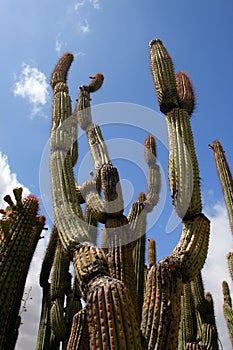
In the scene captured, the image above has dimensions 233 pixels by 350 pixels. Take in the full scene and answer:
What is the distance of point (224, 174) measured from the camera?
760cm

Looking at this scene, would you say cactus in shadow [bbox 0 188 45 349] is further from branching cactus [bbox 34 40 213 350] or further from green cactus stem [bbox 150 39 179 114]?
green cactus stem [bbox 150 39 179 114]

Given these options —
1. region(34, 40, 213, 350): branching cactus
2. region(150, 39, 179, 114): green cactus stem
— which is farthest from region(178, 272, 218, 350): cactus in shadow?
region(150, 39, 179, 114): green cactus stem

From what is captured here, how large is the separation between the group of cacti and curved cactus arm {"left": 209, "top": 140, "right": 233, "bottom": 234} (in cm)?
2

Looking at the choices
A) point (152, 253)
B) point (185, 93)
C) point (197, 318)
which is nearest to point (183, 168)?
point (185, 93)

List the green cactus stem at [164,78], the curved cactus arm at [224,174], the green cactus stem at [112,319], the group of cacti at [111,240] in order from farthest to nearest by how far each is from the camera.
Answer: the curved cactus arm at [224,174] → the green cactus stem at [164,78] → the group of cacti at [111,240] → the green cactus stem at [112,319]

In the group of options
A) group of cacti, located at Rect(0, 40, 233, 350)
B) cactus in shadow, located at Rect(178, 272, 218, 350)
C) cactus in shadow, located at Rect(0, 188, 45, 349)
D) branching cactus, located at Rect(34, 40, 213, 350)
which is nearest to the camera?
branching cactus, located at Rect(34, 40, 213, 350)

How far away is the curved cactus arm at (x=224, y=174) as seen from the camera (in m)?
7.20

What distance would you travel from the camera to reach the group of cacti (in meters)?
3.02

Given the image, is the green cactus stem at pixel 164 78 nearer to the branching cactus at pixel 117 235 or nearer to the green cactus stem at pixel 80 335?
the branching cactus at pixel 117 235

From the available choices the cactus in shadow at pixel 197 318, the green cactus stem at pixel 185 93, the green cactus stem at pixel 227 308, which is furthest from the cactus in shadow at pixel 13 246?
the green cactus stem at pixel 227 308

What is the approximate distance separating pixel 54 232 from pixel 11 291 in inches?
221

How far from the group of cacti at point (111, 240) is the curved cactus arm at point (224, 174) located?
22 millimetres

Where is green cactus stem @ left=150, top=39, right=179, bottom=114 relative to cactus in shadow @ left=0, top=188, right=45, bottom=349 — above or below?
above

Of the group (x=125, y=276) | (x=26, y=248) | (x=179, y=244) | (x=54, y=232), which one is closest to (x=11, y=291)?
(x=26, y=248)
